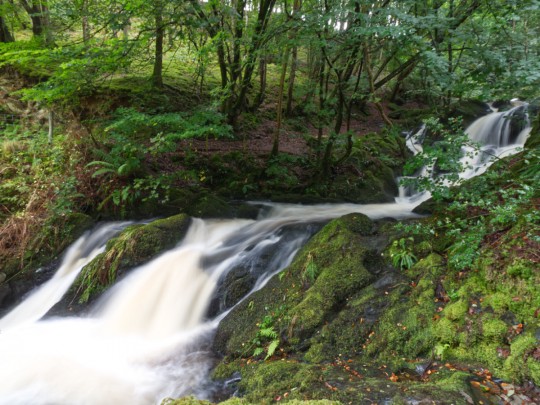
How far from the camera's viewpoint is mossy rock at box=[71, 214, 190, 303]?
5.33 m

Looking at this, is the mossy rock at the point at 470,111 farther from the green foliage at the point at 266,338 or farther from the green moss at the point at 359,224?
the green foliage at the point at 266,338

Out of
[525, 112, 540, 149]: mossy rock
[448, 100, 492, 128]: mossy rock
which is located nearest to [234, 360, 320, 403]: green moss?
[525, 112, 540, 149]: mossy rock

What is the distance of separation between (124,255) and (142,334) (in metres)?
1.46

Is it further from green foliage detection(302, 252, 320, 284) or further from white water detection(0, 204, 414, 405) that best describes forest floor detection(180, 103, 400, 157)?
green foliage detection(302, 252, 320, 284)

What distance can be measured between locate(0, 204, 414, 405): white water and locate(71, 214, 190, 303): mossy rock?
18 centimetres

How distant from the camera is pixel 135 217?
717 cm

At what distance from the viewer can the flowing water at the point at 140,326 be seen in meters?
3.72

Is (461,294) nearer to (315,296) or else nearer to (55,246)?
(315,296)

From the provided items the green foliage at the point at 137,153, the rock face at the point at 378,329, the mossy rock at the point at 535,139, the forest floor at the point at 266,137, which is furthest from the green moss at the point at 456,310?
the forest floor at the point at 266,137

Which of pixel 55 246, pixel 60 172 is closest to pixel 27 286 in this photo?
pixel 55 246

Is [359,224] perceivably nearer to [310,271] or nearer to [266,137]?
[310,271]

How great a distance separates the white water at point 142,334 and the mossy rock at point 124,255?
177 millimetres

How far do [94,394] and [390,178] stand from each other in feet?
27.6

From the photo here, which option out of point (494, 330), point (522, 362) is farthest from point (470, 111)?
point (522, 362)
